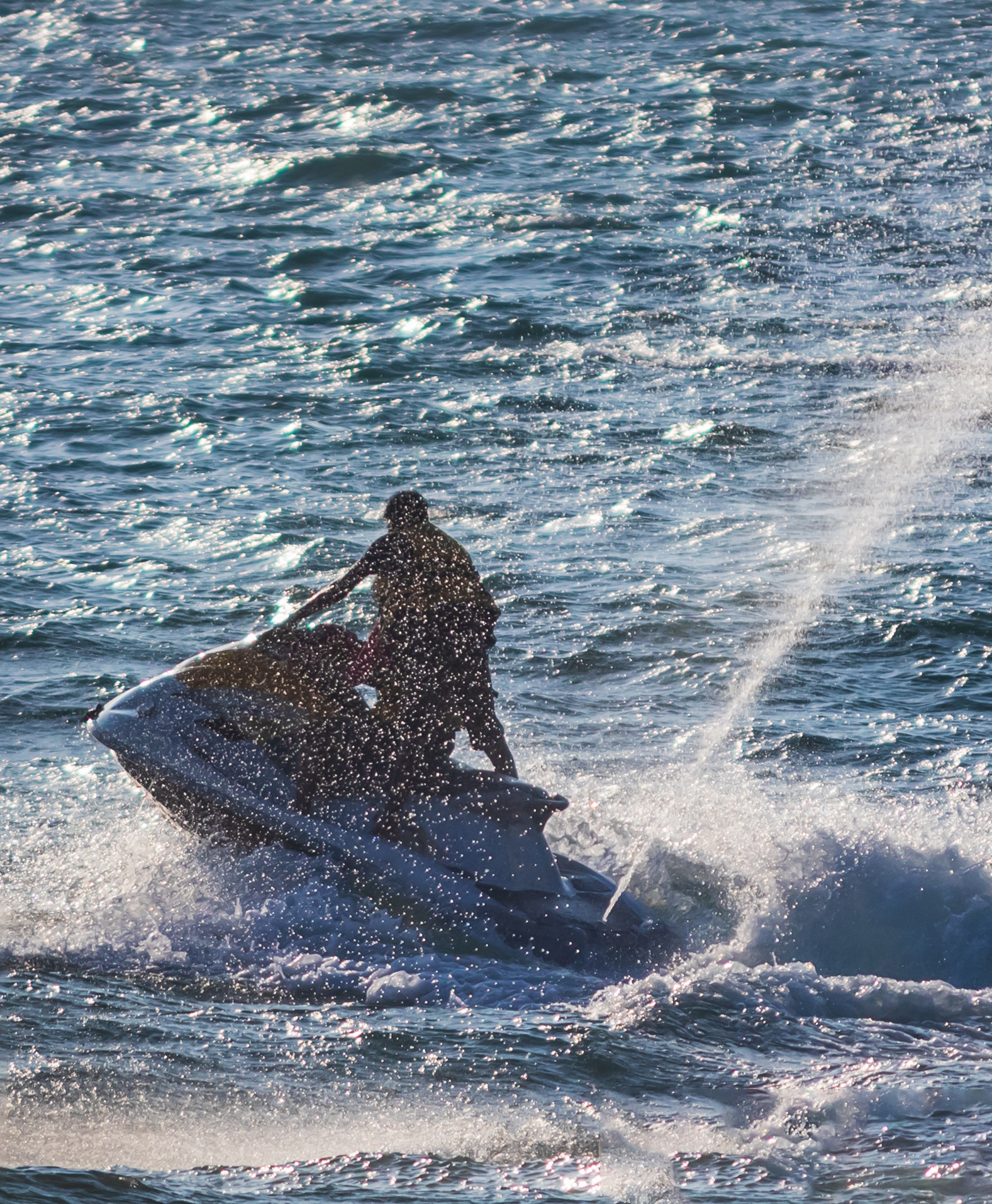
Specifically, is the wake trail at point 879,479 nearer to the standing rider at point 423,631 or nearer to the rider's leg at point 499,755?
the rider's leg at point 499,755

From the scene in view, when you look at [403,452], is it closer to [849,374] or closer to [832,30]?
[849,374]

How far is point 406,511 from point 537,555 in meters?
6.70

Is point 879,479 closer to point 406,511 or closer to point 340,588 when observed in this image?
point 406,511

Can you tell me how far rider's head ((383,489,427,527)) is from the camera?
9.01 m

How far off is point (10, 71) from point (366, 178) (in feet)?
31.7

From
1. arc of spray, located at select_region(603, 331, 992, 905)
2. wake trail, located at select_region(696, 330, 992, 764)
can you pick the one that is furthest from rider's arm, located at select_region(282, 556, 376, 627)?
wake trail, located at select_region(696, 330, 992, 764)

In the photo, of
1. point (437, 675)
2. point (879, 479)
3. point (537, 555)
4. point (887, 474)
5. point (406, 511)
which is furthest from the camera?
point (887, 474)

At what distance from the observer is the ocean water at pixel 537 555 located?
7613 mm

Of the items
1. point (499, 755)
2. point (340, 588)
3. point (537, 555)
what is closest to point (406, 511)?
point (340, 588)

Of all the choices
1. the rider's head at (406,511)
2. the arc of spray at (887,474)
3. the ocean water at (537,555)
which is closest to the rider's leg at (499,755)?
the ocean water at (537,555)

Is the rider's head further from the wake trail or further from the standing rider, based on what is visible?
the wake trail

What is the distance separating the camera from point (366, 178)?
91.4ft

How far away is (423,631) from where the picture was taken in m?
9.10

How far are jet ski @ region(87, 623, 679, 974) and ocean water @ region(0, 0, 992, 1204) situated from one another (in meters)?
0.23
